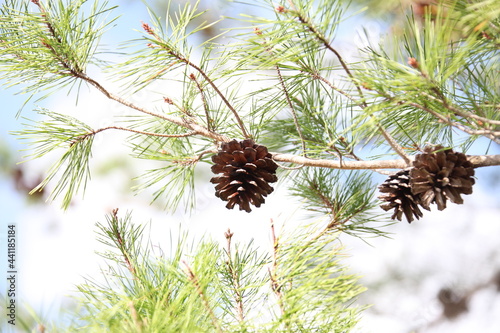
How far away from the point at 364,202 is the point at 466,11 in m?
0.26

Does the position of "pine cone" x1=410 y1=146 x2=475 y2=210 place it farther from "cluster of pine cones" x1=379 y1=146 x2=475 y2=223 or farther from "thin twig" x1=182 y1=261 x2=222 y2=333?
"thin twig" x1=182 y1=261 x2=222 y2=333

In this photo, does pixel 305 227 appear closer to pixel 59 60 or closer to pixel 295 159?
pixel 295 159

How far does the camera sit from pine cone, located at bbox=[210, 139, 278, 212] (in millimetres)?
529

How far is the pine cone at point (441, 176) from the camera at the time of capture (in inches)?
18.5

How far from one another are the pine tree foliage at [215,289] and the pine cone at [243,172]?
0.12 feet

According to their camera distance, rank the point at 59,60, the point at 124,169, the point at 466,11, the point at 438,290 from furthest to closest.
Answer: the point at 124,169
the point at 438,290
the point at 59,60
the point at 466,11

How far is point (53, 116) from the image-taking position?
0.61 metres

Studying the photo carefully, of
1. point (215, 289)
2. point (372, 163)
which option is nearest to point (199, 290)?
point (215, 289)

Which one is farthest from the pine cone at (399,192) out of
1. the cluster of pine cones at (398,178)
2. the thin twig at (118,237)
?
the thin twig at (118,237)

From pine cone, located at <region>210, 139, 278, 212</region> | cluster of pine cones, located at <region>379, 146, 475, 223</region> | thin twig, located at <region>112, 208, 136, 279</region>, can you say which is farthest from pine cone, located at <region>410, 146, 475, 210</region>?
thin twig, located at <region>112, 208, 136, 279</region>

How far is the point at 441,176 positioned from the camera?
47cm

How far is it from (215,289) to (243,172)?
0.37 feet

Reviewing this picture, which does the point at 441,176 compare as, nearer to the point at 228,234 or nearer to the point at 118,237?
the point at 228,234

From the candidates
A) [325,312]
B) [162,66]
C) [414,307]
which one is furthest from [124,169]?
[325,312]
